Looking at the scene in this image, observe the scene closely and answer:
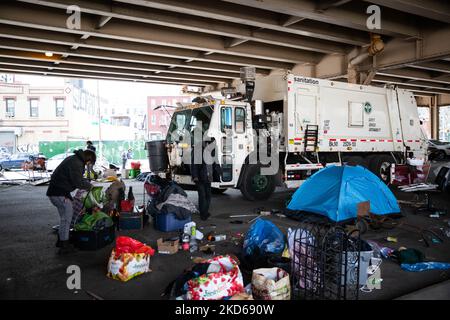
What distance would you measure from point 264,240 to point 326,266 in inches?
43.6

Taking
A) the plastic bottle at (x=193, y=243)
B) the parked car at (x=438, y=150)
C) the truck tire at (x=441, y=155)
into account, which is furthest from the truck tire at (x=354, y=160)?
the truck tire at (x=441, y=155)

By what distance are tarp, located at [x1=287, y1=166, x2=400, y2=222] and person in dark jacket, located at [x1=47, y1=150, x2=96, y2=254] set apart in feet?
14.0

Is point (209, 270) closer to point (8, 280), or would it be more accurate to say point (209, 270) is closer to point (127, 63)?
point (8, 280)

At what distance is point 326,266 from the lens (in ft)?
12.4

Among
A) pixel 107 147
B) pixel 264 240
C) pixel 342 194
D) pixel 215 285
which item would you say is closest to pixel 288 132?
pixel 342 194

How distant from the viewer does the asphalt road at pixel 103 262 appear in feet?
13.0

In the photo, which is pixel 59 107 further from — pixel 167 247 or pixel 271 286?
pixel 271 286

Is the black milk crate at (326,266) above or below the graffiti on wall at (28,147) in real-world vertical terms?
below

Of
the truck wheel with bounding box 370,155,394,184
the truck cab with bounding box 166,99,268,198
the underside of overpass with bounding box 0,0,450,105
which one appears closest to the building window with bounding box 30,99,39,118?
the underside of overpass with bounding box 0,0,450,105

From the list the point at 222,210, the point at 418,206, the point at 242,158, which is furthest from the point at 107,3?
the point at 418,206

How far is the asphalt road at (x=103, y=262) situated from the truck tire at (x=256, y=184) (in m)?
0.94

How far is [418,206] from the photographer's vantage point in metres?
8.69

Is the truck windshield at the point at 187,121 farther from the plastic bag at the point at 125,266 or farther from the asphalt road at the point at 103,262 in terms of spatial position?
the plastic bag at the point at 125,266
